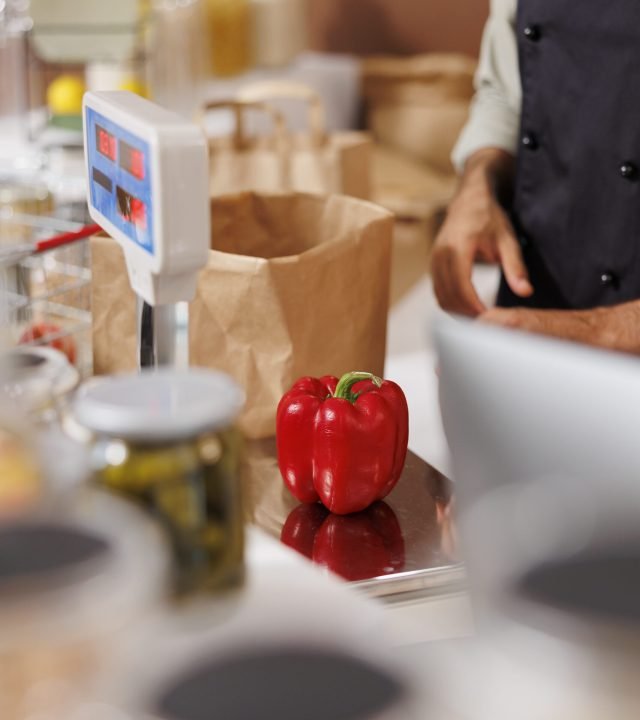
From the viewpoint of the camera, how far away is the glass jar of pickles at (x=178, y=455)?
549 mm

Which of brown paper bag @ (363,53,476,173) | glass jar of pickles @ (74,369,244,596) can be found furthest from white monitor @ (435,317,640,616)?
brown paper bag @ (363,53,476,173)

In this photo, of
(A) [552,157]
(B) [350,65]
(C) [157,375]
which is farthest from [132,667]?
(B) [350,65]

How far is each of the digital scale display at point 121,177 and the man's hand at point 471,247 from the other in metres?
0.72

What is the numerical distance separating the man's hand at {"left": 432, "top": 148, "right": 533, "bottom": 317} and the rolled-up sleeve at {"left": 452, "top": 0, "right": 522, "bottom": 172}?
11 centimetres

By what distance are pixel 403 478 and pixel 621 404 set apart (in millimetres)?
566

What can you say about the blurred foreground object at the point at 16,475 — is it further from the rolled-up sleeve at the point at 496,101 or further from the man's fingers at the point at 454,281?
the rolled-up sleeve at the point at 496,101

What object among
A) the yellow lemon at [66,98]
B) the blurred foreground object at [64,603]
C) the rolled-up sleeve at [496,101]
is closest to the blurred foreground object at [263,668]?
the blurred foreground object at [64,603]

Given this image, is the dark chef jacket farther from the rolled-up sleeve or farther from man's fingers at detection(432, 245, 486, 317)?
man's fingers at detection(432, 245, 486, 317)

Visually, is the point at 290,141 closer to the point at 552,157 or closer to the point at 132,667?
the point at 552,157

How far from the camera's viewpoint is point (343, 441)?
99 cm

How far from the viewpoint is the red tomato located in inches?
51.6

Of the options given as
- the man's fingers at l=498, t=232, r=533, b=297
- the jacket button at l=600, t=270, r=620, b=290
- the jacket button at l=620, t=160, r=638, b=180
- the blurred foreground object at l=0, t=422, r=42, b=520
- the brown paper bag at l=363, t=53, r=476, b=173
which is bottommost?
the brown paper bag at l=363, t=53, r=476, b=173

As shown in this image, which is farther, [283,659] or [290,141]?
[290,141]

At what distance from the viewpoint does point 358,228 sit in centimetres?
118
